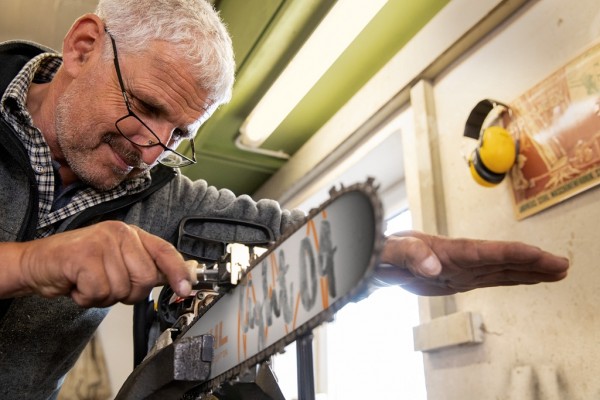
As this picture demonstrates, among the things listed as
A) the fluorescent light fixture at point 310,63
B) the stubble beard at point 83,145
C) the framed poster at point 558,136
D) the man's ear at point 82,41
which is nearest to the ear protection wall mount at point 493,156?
the framed poster at point 558,136

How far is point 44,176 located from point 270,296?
73 cm

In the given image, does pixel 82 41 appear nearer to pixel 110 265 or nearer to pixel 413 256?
pixel 110 265

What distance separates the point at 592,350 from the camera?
3.44ft

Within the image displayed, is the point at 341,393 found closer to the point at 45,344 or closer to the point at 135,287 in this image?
the point at 45,344

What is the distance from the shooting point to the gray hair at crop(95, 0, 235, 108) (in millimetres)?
1159

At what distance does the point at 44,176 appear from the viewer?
114cm

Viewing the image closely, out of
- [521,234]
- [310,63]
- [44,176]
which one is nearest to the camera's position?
[44,176]

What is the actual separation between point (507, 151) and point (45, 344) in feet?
3.75

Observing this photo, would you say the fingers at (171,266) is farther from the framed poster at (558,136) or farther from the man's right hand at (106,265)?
the framed poster at (558,136)

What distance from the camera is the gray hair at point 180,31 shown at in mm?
1159

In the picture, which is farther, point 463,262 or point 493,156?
point 493,156

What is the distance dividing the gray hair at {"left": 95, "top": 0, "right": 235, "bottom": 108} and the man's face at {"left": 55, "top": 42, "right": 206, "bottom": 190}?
0.07 feet

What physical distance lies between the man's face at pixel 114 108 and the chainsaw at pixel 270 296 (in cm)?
48

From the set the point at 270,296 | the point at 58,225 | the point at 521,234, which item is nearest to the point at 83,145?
the point at 58,225
